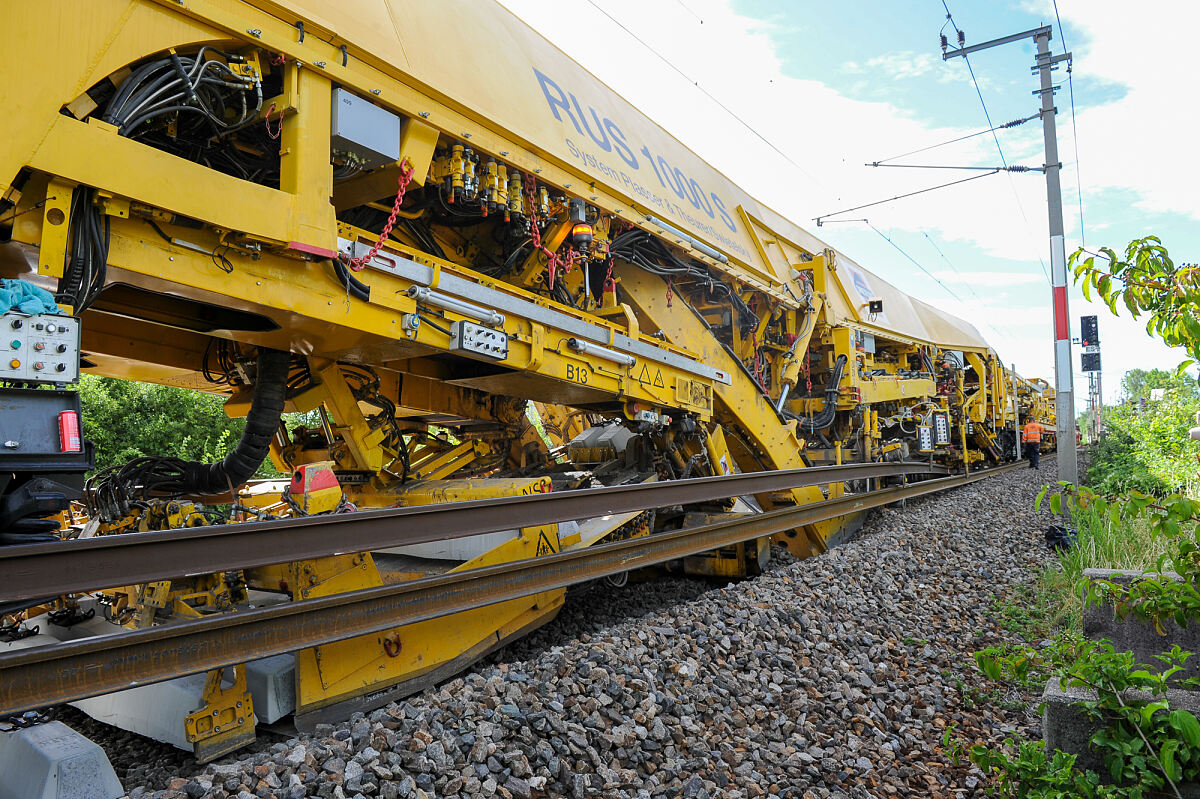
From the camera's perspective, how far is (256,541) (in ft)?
8.45

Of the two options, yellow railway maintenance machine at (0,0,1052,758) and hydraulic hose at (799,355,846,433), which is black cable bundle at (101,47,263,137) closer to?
yellow railway maintenance machine at (0,0,1052,758)

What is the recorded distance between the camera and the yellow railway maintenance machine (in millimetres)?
2566

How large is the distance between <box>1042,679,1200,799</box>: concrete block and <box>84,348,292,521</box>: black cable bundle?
12.7 feet

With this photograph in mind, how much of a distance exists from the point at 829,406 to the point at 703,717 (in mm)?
6100

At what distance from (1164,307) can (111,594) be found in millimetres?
5087

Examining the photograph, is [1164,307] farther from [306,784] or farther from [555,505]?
[306,784]

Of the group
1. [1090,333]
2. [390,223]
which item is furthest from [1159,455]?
[390,223]

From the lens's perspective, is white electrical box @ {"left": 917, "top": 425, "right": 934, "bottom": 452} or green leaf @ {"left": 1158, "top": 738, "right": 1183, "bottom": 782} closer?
green leaf @ {"left": 1158, "top": 738, "right": 1183, "bottom": 782}

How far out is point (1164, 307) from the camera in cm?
241

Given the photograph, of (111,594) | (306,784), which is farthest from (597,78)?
(306,784)

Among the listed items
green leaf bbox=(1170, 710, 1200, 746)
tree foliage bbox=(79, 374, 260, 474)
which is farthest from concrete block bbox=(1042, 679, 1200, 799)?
tree foliage bbox=(79, 374, 260, 474)

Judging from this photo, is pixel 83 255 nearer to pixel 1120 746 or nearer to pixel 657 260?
pixel 1120 746

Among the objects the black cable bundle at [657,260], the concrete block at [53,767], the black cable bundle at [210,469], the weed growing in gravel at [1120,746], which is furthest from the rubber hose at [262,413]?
the weed growing in gravel at [1120,746]

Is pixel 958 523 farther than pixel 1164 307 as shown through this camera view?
Yes
